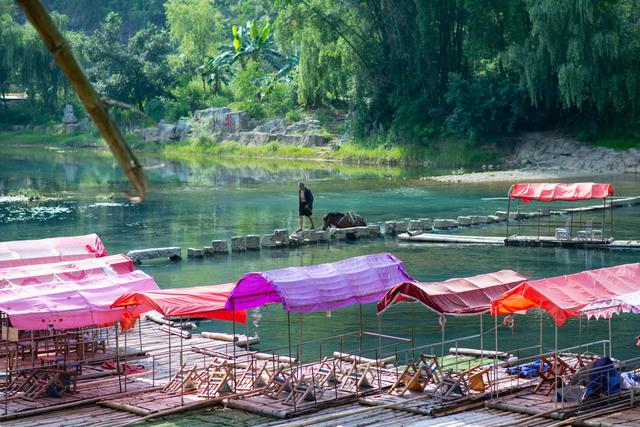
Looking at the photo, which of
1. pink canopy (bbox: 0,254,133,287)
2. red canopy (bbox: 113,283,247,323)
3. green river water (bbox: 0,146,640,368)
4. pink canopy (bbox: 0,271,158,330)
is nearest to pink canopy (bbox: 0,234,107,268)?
pink canopy (bbox: 0,254,133,287)

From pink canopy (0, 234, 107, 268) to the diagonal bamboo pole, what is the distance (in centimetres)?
1946

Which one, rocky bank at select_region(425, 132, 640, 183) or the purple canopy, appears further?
rocky bank at select_region(425, 132, 640, 183)

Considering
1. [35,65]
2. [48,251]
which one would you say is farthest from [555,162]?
[35,65]

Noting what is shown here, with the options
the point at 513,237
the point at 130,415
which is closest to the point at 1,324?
the point at 130,415

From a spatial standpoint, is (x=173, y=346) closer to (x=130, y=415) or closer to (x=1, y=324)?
(x=1, y=324)

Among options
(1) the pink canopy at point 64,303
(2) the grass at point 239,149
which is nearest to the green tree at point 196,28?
(2) the grass at point 239,149

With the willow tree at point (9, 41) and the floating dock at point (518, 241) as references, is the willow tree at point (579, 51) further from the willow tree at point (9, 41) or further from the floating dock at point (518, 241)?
the willow tree at point (9, 41)

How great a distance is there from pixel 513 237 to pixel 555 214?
7609 millimetres

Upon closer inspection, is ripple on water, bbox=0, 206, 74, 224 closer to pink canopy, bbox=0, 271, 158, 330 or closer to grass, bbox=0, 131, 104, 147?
pink canopy, bbox=0, 271, 158, 330

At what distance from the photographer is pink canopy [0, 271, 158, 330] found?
54.5 feet

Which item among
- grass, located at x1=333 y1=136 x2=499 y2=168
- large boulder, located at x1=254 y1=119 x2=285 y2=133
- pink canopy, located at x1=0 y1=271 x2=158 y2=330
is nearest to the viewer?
pink canopy, located at x1=0 y1=271 x2=158 y2=330

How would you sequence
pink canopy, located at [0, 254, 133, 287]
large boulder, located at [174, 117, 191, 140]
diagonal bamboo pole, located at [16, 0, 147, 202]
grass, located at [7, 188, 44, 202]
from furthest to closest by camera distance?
large boulder, located at [174, 117, 191, 140] → grass, located at [7, 188, 44, 202] → pink canopy, located at [0, 254, 133, 287] → diagonal bamboo pole, located at [16, 0, 147, 202]

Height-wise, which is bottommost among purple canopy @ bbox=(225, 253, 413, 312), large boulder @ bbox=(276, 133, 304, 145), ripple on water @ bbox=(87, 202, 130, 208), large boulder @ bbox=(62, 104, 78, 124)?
purple canopy @ bbox=(225, 253, 413, 312)

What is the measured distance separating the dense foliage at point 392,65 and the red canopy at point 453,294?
4233 cm
